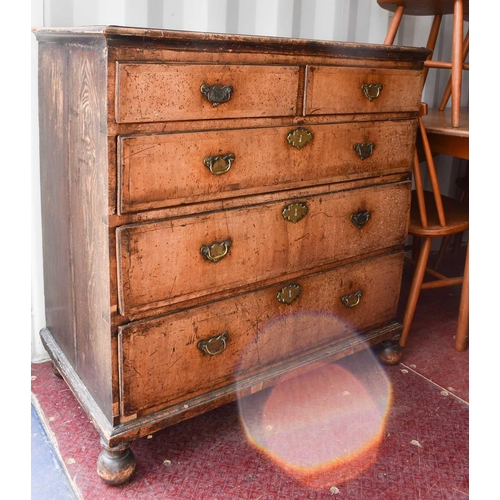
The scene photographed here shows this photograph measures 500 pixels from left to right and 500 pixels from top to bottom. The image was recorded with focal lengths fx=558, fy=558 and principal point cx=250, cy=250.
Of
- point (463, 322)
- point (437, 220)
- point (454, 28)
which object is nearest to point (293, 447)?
point (463, 322)

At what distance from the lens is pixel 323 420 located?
1.89m

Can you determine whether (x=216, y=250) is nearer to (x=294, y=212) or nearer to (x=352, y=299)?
(x=294, y=212)

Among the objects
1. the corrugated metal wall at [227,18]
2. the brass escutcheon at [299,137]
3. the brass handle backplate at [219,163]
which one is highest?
the corrugated metal wall at [227,18]

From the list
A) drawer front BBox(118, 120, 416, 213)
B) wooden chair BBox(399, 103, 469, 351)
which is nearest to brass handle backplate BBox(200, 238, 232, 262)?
drawer front BBox(118, 120, 416, 213)

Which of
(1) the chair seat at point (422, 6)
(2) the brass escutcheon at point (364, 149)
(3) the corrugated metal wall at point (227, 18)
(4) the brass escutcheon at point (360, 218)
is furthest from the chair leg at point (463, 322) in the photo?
(3) the corrugated metal wall at point (227, 18)

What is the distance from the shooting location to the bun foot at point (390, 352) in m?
2.23

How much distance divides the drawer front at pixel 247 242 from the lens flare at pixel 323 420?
316mm

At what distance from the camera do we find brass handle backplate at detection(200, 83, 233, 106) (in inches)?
55.9

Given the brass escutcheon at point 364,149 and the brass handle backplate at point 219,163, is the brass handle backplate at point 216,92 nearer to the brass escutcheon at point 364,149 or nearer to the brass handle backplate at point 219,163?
the brass handle backplate at point 219,163

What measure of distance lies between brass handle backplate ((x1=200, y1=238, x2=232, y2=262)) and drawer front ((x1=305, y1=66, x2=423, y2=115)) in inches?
18.2

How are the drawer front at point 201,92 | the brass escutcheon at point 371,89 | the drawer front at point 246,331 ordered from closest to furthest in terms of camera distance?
the drawer front at point 201,92
the drawer front at point 246,331
the brass escutcheon at point 371,89
